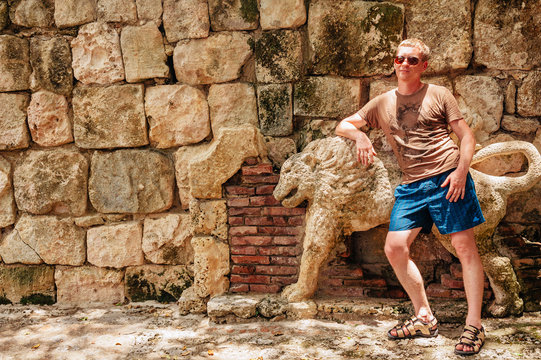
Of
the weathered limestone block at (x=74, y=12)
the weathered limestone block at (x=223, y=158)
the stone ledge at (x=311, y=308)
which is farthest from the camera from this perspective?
the weathered limestone block at (x=74, y=12)

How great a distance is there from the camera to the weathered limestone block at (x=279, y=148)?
344 cm

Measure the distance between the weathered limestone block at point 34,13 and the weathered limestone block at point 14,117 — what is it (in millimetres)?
595

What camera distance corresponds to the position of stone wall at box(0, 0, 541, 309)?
3182mm

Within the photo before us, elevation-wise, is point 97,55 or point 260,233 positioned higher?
point 97,55

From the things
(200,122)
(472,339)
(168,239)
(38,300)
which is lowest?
(38,300)

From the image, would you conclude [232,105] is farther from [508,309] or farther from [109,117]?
[508,309]

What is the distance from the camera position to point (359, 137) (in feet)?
9.52

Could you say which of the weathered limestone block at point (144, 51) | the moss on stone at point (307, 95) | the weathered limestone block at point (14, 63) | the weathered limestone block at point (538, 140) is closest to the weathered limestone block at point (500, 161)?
the weathered limestone block at point (538, 140)

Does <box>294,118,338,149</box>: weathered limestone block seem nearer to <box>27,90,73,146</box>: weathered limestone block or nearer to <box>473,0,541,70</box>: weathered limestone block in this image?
<box>473,0,541,70</box>: weathered limestone block

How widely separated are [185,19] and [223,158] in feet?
3.77

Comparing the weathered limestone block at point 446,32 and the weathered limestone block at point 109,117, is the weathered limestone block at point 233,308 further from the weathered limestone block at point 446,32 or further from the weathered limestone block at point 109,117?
the weathered limestone block at point 446,32

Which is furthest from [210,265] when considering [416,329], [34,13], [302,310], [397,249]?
[34,13]

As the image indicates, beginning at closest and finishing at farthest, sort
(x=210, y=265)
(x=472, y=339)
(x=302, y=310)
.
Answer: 1. (x=472, y=339)
2. (x=302, y=310)
3. (x=210, y=265)

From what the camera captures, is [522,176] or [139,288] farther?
[139,288]
